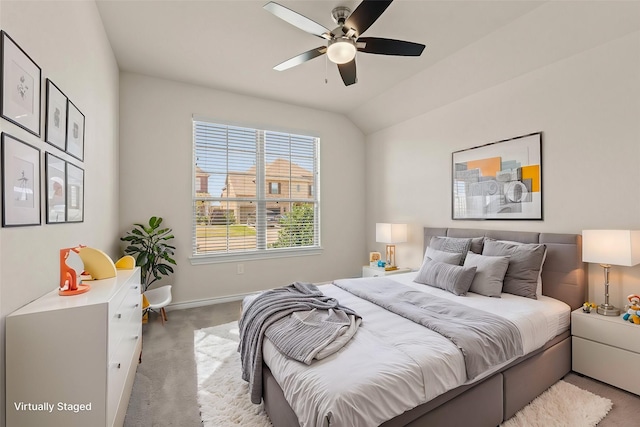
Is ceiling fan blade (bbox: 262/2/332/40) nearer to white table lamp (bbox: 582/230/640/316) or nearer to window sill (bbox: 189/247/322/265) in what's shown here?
white table lamp (bbox: 582/230/640/316)

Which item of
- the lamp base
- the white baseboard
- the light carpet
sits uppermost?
the lamp base

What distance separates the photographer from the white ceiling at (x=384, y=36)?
2389 mm

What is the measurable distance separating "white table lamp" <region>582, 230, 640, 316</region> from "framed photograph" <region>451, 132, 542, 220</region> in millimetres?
598

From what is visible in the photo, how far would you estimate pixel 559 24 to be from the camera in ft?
8.03

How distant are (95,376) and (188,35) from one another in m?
2.88

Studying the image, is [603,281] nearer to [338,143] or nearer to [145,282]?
[338,143]

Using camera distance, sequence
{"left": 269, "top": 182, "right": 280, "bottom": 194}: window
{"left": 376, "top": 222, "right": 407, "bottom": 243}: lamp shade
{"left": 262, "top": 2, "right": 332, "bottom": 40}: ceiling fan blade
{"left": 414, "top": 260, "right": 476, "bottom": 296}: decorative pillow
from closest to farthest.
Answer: {"left": 262, "top": 2, "right": 332, "bottom": 40}: ceiling fan blade < {"left": 414, "top": 260, "right": 476, "bottom": 296}: decorative pillow < {"left": 376, "top": 222, "right": 407, "bottom": 243}: lamp shade < {"left": 269, "top": 182, "right": 280, "bottom": 194}: window

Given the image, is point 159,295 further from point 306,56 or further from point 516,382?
point 516,382

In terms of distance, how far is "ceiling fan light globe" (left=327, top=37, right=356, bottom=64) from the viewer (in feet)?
7.20

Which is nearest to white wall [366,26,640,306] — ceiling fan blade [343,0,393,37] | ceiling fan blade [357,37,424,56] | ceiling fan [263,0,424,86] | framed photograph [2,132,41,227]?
ceiling fan blade [357,37,424,56]

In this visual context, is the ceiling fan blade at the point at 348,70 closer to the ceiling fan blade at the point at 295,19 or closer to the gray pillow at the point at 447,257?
the ceiling fan blade at the point at 295,19

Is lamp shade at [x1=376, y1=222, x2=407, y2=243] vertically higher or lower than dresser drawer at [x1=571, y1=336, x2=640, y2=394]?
higher

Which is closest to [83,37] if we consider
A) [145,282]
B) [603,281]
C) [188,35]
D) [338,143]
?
[188,35]

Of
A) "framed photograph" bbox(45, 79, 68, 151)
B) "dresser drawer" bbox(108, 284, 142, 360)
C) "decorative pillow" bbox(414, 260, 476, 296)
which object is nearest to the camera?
"dresser drawer" bbox(108, 284, 142, 360)
